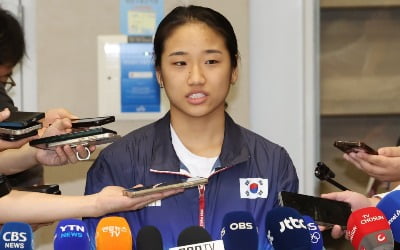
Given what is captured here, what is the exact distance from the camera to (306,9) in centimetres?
338

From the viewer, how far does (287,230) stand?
4.52 ft

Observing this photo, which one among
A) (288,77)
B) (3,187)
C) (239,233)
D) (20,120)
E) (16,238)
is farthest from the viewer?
(288,77)

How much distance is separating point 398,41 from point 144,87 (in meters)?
1.29

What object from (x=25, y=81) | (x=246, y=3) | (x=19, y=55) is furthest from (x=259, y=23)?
(x=19, y=55)

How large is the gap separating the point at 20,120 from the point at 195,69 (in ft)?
1.78

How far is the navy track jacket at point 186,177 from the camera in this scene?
6.49 feet

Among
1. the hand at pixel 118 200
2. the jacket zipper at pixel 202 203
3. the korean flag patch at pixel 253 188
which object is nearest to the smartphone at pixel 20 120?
the hand at pixel 118 200

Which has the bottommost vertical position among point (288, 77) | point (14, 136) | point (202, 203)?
point (202, 203)

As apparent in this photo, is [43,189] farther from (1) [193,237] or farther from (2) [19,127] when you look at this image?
(1) [193,237]

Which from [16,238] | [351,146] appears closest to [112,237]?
[16,238]

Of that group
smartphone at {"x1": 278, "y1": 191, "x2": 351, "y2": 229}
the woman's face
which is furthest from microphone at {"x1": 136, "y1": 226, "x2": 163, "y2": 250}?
the woman's face

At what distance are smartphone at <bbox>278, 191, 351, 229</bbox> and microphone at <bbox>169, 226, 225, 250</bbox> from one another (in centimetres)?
36

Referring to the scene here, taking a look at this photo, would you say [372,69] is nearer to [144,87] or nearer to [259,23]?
[259,23]

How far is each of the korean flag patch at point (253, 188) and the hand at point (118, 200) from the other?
0.26 m
